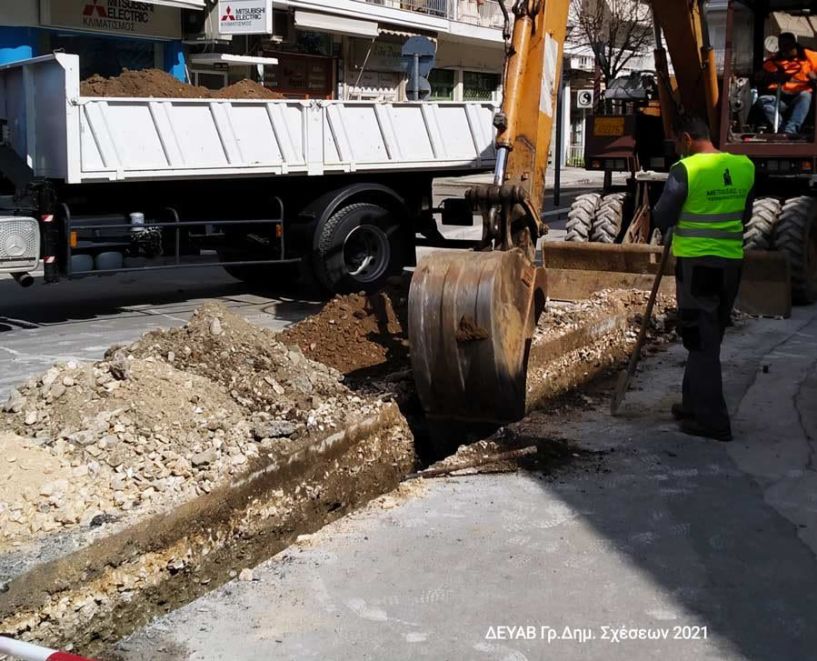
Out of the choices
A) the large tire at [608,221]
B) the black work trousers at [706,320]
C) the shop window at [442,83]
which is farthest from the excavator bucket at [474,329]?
the shop window at [442,83]

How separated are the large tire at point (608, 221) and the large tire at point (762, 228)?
1537 millimetres

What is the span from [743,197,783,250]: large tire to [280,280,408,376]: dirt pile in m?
4.23

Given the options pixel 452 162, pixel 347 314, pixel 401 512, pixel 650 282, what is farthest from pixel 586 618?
pixel 452 162

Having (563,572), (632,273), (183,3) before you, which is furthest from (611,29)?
(563,572)

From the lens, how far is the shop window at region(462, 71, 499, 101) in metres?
36.3

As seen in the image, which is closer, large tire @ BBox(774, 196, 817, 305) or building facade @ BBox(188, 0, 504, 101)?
large tire @ BBox(774, 196, 817, 305)

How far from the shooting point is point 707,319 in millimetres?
6336

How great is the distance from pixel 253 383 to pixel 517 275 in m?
1.90

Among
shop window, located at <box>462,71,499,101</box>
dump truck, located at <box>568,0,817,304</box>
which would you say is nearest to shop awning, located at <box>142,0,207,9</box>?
dump truck, located at <box>568,0,817,304</box>

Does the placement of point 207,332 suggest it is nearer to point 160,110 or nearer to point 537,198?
point 537,198

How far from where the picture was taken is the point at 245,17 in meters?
20.0

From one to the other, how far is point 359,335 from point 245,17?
13057 mm

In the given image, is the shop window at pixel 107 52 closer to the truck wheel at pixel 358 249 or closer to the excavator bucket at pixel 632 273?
the truck wheel at pixel 358 249

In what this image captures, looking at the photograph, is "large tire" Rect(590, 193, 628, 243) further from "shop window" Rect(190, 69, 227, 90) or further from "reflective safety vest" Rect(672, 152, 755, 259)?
"shop window" Rect(190, 69, 227, 90)
